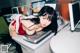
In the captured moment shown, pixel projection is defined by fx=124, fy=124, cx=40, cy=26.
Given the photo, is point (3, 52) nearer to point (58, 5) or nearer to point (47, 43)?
point (47, 43)

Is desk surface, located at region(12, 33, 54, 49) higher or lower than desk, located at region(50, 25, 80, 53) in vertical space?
lower

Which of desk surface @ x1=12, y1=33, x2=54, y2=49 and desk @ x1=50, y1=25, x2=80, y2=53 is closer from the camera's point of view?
desk @ x1=50, y1=25, x2=80, y2=53

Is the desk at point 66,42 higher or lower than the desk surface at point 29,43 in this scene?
higher

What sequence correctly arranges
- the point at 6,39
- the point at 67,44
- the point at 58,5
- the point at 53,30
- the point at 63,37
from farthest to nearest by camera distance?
1. the point at 58,5
2. the point at 6,39
3. the point at 53,30
4. the point at 63,37
5. the point at 67,44

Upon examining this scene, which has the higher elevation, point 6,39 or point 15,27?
point 15,27

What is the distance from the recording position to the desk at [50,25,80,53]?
1074 millimetres

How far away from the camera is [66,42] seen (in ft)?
3.95

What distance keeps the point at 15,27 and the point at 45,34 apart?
15.6 inches

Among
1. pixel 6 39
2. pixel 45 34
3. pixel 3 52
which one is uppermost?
pixel 45 34

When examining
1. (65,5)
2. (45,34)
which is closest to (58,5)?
(65,5)

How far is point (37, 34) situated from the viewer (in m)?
1.37

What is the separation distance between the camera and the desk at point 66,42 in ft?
3.52

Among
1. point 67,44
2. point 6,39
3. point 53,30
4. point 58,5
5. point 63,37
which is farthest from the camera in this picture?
point 58,5

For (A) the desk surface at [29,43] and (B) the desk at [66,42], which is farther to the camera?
(A) the desk surface at [29,43]
